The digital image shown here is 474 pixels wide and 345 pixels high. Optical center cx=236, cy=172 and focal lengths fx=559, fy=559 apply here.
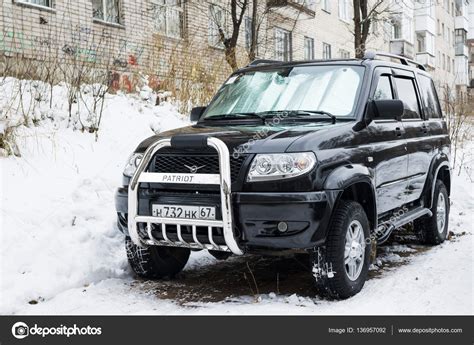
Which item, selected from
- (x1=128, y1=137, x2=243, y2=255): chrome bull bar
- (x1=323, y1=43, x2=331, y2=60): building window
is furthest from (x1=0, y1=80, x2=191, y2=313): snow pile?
(x1=323, y1=43, x2=331, y2=60): building window

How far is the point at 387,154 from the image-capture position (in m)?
5.08

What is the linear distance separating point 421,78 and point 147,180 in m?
3.92

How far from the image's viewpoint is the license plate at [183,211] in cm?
395

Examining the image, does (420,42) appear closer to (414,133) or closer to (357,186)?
(414,133)

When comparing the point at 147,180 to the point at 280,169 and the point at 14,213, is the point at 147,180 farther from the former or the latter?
the point at 14,213

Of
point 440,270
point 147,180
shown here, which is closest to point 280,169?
point 147,180

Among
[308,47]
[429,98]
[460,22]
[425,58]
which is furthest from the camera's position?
[460,22]

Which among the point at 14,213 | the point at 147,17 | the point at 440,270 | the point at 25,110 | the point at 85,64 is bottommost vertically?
the point at 440,270

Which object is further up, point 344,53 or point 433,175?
point 344,53

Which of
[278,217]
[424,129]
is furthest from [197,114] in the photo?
[424,129]

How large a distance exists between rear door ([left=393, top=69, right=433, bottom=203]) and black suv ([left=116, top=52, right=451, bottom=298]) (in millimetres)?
47

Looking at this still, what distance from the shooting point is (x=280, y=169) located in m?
3.93

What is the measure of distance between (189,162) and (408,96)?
2996 millimetres

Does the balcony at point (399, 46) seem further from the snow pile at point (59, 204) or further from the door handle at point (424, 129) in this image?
the door handle at point (424, 129)
